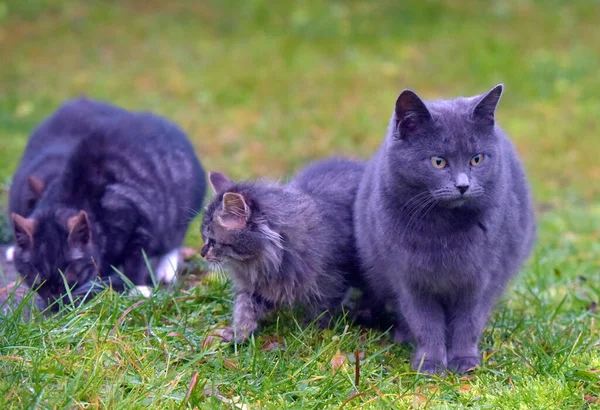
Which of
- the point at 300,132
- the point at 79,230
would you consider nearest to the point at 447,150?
the point at 79,230

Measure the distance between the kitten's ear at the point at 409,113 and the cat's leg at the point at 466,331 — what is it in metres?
0.97

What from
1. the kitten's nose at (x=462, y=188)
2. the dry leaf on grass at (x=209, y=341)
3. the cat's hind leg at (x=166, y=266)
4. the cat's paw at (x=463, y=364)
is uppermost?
the kitten's nose at (x=462, y=188)

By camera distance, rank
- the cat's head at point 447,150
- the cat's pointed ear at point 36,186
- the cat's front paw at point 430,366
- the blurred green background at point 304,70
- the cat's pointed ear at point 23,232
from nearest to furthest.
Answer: the cat's head at point 447,150 → the cat's front paw at point 430,366 → the cat's pointed ear at point 23,232 → the cat's pointed ear at point 36,186 → the blurred green background at point 304,70

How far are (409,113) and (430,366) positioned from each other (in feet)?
4.43

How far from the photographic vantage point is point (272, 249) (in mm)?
3883

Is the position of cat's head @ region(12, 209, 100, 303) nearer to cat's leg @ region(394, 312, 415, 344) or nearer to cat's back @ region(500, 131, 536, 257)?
cat's leg @ region(394, 312, 415, 344)

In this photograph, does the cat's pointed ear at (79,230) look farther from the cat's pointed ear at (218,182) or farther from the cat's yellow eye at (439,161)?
the cat's yellow eye at (439,161)

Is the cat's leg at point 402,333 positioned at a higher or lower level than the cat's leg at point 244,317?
lower

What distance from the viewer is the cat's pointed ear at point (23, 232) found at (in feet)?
14.4

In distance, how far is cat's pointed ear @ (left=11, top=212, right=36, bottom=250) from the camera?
172 inches

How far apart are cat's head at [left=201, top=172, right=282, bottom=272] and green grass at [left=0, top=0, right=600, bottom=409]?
430mm

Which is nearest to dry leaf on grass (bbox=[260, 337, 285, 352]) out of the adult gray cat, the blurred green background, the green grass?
the green grass

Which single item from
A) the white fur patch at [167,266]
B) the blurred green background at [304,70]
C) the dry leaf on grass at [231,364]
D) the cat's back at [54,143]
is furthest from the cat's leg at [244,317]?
the blurred green background at [304,70]

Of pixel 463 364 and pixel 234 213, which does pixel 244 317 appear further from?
pixel 463 364
